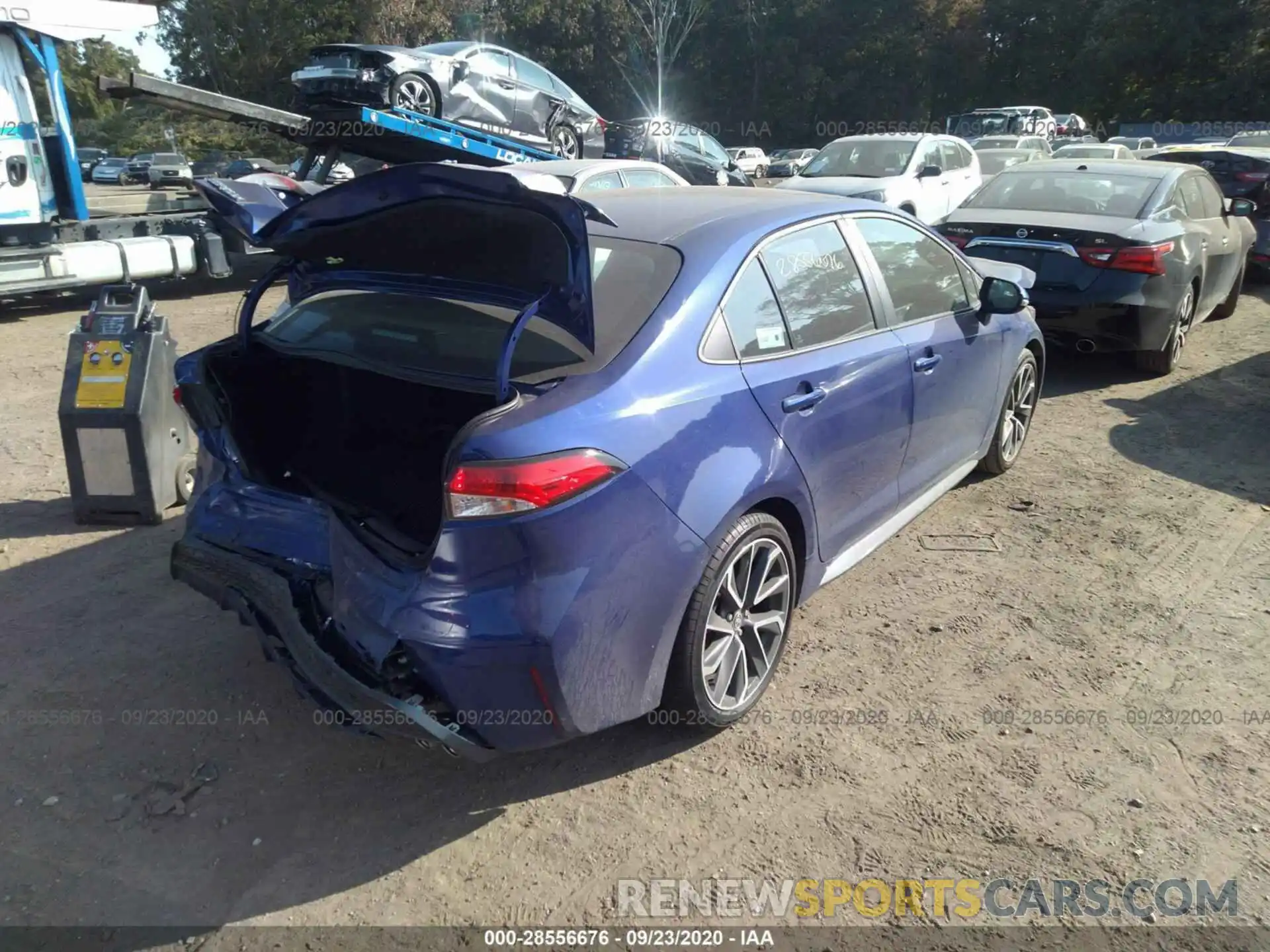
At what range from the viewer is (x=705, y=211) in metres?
3.57

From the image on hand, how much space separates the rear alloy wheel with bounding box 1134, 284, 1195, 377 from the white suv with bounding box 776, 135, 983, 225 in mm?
4231

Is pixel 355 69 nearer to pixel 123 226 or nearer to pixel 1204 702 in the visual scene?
pixel 123 226

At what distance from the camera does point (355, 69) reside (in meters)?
11.2

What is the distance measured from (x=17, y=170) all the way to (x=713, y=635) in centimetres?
1009

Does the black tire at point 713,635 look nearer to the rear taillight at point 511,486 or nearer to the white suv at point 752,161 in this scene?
the rear taillight at point 511,486

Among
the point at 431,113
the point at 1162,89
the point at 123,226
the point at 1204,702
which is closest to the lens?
the point at 1204,702

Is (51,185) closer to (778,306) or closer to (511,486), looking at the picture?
(778,306)

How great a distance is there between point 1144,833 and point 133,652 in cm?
365

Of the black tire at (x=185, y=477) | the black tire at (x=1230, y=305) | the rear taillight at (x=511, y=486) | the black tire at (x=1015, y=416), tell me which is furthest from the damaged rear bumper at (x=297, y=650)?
the black tire at (x=1230, y=305)

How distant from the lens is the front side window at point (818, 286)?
3.46 metres

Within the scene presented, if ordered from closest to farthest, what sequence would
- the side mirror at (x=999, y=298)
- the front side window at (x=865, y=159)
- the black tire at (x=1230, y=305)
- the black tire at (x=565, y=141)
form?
the side mirror at (x=999, y=298) < the black tire at (x=1230, y=305) < the front side window at (x=865, y=159) < the black tire at (x=565, y=141)

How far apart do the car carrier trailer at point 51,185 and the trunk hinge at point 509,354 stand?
9.12 metres

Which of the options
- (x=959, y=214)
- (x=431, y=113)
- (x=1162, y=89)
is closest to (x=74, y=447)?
(x=959, y=214)

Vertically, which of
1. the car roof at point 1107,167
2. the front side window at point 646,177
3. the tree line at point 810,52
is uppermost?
the tree line at point 810,52
